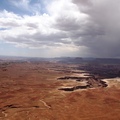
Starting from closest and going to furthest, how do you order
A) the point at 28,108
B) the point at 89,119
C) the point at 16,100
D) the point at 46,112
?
the point at 89,119 < the point at 46,112 < the point at 28,108 < the point at 16,100

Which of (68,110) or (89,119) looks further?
(68,110)

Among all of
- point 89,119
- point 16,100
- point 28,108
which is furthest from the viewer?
point 16,100

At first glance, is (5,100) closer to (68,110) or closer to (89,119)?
(68,110)

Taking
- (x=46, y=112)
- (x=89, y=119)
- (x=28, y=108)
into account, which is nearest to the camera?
(x=89, y=119)

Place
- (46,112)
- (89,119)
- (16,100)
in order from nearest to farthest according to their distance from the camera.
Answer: (89,119) → (46,112) → (16,100)

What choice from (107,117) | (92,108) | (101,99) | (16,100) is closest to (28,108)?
(16,100)

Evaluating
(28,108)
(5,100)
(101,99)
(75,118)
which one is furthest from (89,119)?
(5,100)

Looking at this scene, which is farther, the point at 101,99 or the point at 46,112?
the point at 101,99

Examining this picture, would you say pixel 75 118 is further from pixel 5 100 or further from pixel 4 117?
pixel 5 100

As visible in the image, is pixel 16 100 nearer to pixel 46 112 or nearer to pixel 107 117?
pixel 46 112
